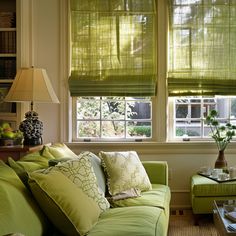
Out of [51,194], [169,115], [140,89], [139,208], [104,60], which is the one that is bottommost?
[139,208]

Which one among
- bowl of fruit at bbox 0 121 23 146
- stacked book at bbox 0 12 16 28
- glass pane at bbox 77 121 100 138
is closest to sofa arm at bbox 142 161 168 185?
glass pane at bbox 77 121 100 138

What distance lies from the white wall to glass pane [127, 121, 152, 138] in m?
0.18

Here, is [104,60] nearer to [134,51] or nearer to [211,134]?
[134,51]

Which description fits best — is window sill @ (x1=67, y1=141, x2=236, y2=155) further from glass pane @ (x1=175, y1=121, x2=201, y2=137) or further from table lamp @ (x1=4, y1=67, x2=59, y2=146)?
table lamp @ (x1=4, y1=67, x2=59, y2=146)

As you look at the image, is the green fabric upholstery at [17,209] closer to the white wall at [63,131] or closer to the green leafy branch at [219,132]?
the white wall at [63,131]

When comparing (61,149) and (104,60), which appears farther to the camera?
(104,60)

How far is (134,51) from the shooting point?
4.12 m

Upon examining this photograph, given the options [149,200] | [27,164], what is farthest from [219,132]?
[27,164]

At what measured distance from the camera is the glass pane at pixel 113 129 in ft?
14.1

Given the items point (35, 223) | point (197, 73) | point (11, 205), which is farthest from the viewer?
point (197, 73)

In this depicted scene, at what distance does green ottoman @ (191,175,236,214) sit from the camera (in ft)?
11.4

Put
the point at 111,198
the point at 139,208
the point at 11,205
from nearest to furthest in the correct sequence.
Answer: the point at 11,205, the point at 139,208, the point at 111,198

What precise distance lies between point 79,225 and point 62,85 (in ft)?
7.79

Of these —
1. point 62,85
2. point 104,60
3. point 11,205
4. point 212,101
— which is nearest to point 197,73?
point 212,101
